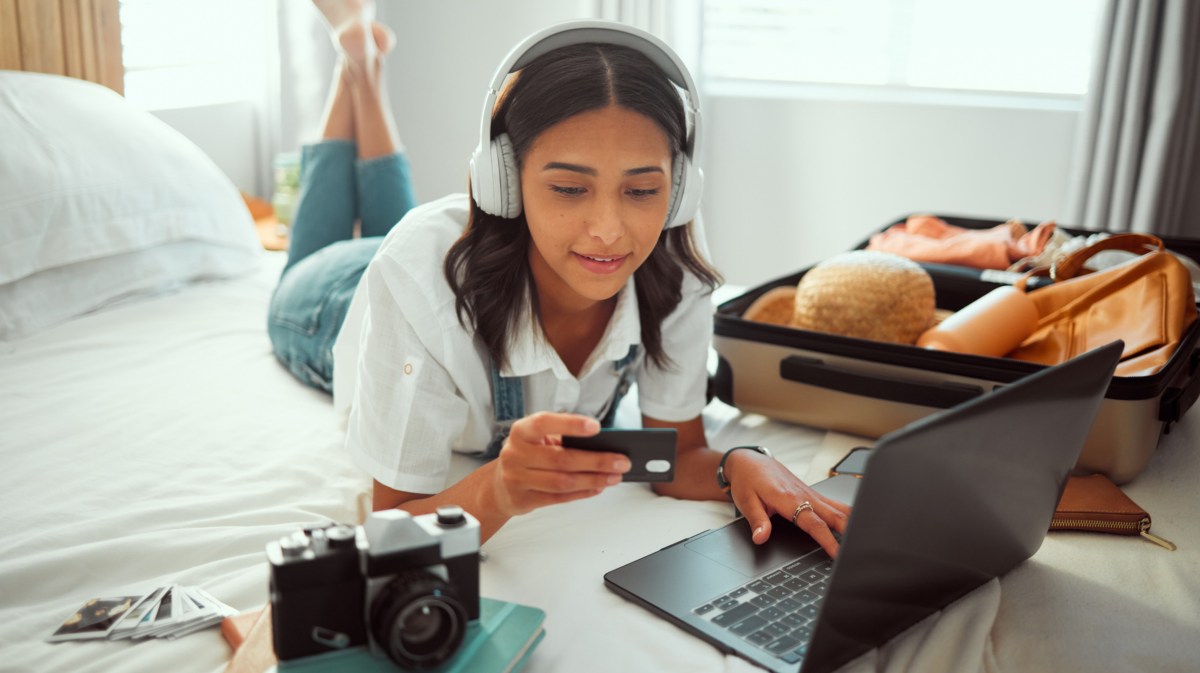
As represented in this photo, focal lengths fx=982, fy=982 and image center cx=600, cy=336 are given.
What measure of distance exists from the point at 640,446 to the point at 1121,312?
3.04 feet

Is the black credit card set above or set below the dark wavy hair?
below

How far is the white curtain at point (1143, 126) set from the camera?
2.48 meters

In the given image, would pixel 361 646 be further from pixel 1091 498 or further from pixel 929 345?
pixel 929 345

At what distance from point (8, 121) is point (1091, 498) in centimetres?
169

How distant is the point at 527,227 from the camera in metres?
1.17

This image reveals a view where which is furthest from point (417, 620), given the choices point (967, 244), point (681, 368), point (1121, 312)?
point (967, 244)

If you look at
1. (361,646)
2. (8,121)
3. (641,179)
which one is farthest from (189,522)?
(8,121)

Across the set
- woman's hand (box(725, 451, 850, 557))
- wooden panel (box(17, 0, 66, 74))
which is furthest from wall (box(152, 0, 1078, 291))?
woman's hand (box(725, 451, 850, 557))

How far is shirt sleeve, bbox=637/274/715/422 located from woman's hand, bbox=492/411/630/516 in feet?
1.42

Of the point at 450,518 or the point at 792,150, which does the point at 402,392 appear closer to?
the point at 450,518

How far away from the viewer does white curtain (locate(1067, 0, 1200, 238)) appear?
2480 millimetres

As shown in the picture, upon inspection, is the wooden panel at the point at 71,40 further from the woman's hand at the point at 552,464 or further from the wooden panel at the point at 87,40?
the woman's hand at the point at 552,464

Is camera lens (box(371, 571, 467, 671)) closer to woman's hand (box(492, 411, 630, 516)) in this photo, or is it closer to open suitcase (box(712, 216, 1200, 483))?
woman's hand (box(492, 411, 630, 516))

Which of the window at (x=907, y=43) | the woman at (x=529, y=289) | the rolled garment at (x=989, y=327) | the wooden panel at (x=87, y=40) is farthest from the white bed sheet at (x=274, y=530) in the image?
the window at (x=907, y=43)
